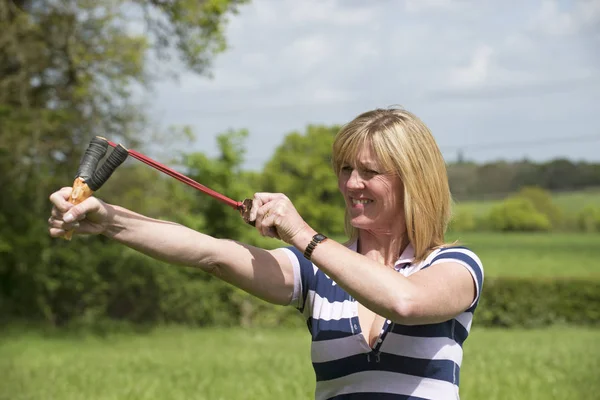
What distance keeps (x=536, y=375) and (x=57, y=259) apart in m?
14.2

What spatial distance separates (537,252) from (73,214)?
62590 mm

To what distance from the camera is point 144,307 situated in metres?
23.2

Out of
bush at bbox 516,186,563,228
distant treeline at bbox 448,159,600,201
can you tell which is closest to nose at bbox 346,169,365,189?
distant treeline at bbox 448,159,600,201

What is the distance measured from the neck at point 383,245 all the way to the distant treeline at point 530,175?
74417 mm

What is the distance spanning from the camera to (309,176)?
87.6m

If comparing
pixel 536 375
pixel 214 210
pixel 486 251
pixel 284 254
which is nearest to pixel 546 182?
pixel 486 251

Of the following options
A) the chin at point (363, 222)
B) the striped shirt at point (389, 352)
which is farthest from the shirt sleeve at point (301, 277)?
the chin at point (363, 222)

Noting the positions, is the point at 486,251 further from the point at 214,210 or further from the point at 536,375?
the point at 536,375

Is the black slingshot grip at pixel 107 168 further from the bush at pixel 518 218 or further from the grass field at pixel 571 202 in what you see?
the bush at pixel 518 218

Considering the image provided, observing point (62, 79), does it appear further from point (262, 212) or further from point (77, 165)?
point (262, 212)

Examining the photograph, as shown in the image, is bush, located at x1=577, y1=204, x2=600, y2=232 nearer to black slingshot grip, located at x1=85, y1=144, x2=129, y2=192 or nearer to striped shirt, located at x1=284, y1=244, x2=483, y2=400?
striped shirt, located at x1=284, y1=244, x2=483, y2=400

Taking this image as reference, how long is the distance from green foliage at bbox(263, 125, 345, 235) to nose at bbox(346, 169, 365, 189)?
3038 inches

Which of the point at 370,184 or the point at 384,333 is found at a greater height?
the point at 370,184

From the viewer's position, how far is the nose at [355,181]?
296 cm
